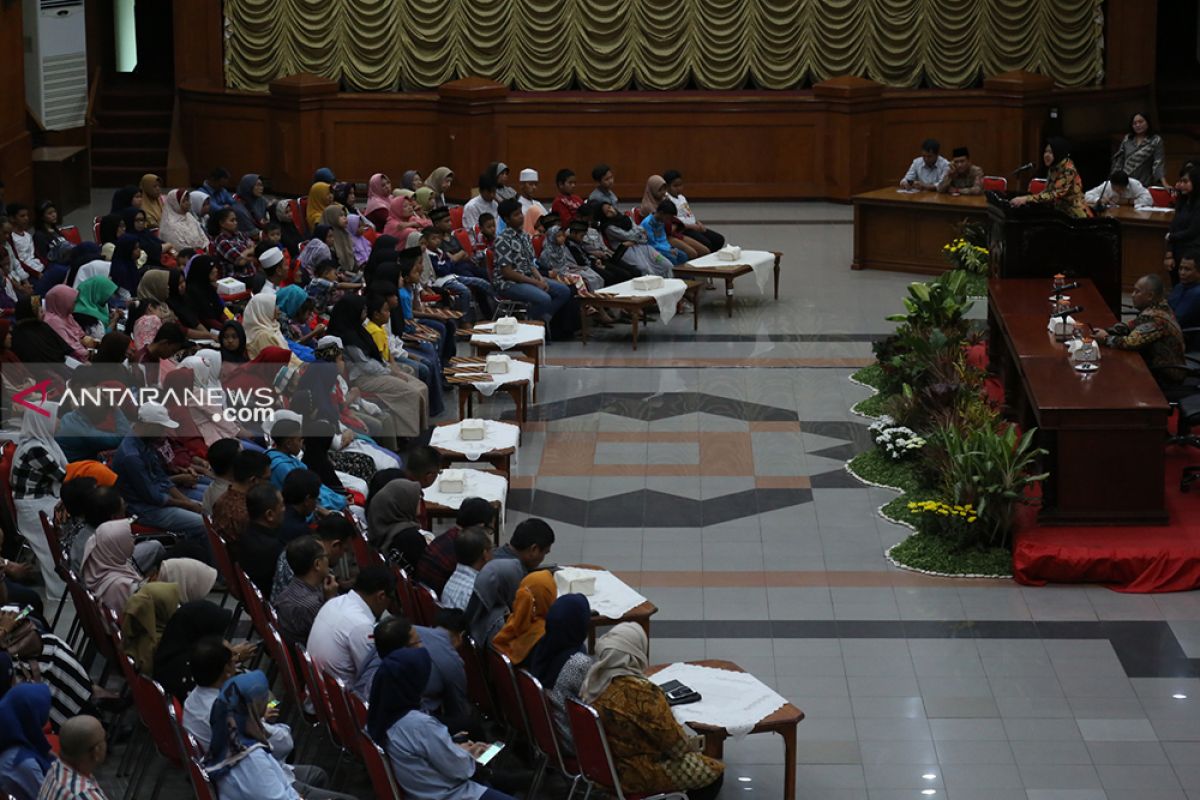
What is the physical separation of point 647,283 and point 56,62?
917cm

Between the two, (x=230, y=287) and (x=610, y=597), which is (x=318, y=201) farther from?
(x=610, y=597)

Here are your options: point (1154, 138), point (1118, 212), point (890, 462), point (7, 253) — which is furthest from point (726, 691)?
point (1154, 138)

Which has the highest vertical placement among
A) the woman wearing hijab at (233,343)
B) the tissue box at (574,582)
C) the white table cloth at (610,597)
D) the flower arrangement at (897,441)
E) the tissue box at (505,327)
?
the woman wearing hijab at (233,343)

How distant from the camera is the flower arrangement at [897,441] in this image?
11984mm

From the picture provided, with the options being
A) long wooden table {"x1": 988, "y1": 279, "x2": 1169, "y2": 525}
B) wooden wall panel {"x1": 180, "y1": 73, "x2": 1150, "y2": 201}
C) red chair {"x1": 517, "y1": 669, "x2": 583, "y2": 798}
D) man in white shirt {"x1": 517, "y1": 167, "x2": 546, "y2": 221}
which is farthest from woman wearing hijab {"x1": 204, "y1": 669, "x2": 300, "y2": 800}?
wooden wall panel {"x1": 180, "y1": 73, "x2": 1150, "y2": 201}

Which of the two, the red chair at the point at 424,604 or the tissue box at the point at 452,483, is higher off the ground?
the tissue box at the point at 452,483

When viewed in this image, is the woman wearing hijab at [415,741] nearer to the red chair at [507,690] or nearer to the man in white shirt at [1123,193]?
the red chair at [507,690]

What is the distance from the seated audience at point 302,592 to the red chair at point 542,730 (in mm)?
1150

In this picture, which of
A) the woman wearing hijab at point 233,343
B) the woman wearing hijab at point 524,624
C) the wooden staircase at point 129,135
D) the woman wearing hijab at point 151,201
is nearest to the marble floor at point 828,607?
the woman wearing hijab at point 524,624

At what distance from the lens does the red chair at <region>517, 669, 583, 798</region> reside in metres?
7.17

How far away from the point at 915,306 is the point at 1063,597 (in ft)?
14.4

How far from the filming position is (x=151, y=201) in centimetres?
1736

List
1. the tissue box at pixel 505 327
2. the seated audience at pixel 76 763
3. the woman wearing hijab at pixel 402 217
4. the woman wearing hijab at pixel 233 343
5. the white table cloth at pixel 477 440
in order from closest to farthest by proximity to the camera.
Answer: the seated audience at pixel 76 763
the white table cloth at pixel 477 440
the woman wearing hijab at pixel 233 343
the tissue box at pixel 505 327
the woman wearing hijab at pixel 402 217

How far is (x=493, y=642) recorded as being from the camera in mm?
7777
